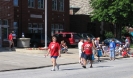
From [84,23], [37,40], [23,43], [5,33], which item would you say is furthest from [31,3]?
[84,23]

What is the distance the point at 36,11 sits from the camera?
147ft

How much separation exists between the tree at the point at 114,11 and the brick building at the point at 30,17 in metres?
5.44

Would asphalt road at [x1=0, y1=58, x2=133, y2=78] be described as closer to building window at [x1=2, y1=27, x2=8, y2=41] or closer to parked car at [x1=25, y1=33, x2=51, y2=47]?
building window at [x1=2, y1=27, x2=8, y2=41]

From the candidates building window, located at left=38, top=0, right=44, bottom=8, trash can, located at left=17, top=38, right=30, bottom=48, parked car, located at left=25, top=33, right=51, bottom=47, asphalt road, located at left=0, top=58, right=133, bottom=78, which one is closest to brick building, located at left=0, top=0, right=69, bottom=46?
building window, located at left=38, top=0, right=44, bottom=8

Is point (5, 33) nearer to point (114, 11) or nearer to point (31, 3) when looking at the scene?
point (31, 3)

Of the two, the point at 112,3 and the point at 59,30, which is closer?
the point at 112,3

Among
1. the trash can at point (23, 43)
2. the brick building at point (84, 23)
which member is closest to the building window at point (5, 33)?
the trash can at point (23, 43)

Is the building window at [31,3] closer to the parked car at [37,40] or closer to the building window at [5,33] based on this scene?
the parked car at [37,40]

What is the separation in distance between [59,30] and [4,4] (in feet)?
47.3

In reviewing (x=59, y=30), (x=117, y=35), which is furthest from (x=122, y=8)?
(x=59, y=30)

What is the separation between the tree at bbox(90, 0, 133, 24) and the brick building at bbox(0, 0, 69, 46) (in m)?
5.44

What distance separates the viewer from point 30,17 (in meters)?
43.4

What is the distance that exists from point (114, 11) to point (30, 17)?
37.0 ft

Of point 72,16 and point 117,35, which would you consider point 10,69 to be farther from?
point 72,16
